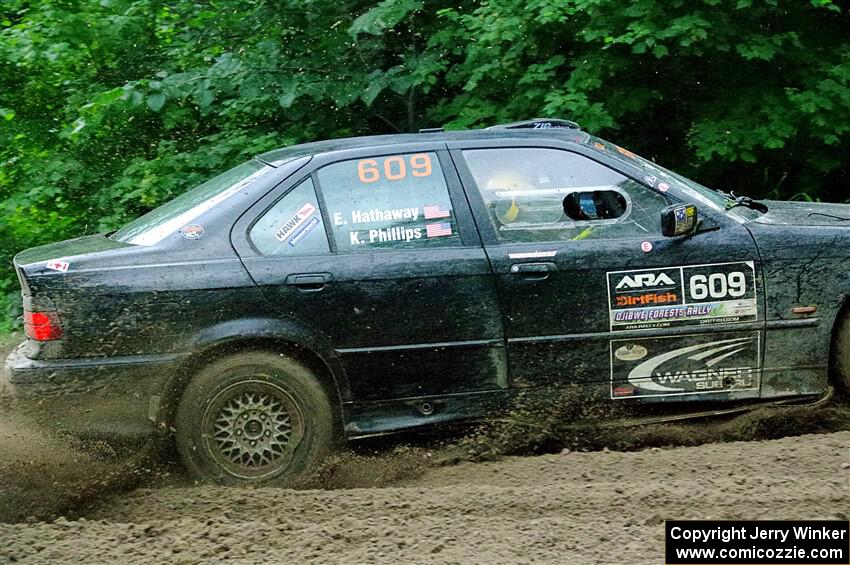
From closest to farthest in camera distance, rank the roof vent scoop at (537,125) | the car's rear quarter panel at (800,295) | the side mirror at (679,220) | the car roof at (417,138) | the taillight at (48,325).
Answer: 1. the taillight at (48,325)
2. the side mirror at (679,220)
3. the car's rear quarter panel at (800,295)
4. the car roof at (417,138)
5. the roof vent scoop at (537,125)

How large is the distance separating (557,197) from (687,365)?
3.65 feet

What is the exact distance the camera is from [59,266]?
470 centimetres

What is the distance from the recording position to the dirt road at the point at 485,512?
382cm

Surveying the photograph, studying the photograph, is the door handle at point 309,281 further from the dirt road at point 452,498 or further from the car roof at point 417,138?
the dirt road at point 452,498

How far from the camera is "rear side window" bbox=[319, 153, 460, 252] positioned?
194 inches

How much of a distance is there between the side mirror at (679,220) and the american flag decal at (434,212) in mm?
1112

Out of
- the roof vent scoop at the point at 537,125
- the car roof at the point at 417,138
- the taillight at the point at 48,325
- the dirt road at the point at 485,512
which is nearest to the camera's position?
the dirt road at the point at 485,512

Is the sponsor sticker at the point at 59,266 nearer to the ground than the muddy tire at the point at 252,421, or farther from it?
farther from it

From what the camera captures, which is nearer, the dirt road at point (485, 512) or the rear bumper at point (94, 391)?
the dirt road at point (485, 512)

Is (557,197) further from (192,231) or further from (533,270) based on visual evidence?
(192,231)

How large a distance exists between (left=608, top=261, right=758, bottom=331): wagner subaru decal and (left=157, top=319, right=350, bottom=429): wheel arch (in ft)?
4.82

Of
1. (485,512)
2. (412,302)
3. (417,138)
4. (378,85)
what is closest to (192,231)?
(412,302)

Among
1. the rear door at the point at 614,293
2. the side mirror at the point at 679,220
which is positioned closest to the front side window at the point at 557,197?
the rear door at the point at 614,293

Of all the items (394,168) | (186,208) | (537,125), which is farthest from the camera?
(537,125)
